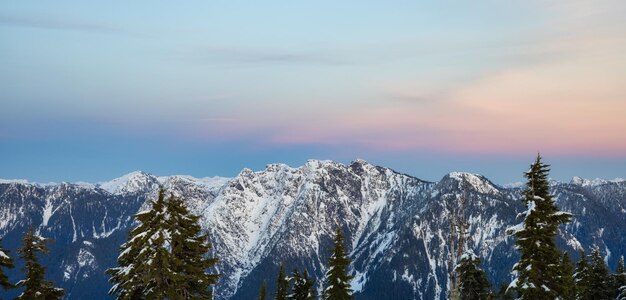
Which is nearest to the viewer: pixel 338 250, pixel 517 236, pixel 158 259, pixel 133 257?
pixel 158 259

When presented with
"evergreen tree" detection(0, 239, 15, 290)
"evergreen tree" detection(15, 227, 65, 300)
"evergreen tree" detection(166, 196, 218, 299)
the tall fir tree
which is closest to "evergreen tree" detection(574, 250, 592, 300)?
"evergreen tree" detection(166, 196, 218, 299)

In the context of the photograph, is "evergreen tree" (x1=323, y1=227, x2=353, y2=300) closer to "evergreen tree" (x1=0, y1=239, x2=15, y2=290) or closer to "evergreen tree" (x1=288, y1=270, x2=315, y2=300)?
"evergreen tree" (x1=288, y1=270, x2=315, y2=300)

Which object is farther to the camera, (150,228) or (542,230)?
(542,230)

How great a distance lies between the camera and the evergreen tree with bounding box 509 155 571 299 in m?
36.3

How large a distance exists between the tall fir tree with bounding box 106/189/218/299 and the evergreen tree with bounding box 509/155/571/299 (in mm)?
20366

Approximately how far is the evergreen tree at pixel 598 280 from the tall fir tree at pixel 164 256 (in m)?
49.1

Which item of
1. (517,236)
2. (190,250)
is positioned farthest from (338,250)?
(190,250)

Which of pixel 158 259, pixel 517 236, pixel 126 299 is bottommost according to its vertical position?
pixel 126 299

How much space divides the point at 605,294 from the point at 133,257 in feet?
176

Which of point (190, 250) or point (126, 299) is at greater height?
point (190, 250)

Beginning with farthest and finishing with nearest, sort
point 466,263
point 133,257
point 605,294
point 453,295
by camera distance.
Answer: point 605,294
point 466,263
point 453,295
point 133,257

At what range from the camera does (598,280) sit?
6306 cm

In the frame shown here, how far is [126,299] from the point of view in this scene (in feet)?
96.8

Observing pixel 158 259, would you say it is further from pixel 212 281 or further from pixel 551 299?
pixel 551 299
